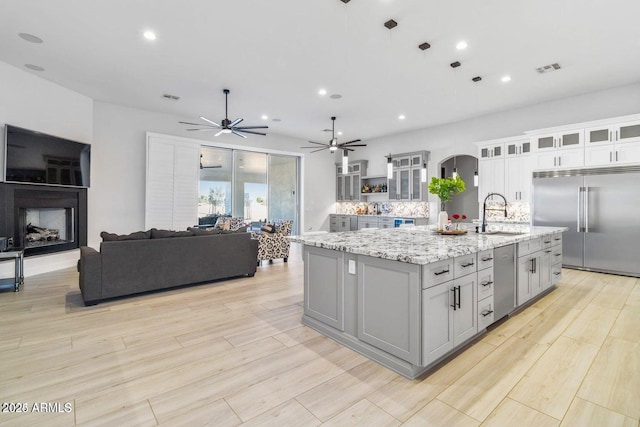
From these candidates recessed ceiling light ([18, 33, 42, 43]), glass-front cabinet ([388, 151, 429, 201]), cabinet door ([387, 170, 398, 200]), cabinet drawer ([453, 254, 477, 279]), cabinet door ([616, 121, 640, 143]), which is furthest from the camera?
cabinet door ([387, 170, 398, 200])

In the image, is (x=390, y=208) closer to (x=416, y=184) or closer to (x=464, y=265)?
(x=416, y=184)

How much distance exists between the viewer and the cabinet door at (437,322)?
2.12 meters

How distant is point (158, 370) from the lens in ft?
7.54

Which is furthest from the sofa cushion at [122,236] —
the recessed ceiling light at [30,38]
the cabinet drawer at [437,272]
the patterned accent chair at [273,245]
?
the cabinet drawer at [437,272]

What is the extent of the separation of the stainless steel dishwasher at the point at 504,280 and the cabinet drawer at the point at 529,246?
0.20 meters

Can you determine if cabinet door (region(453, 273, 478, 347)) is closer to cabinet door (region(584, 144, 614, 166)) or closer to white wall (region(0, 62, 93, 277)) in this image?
cabinet door (region(584, 144, 614, 166))

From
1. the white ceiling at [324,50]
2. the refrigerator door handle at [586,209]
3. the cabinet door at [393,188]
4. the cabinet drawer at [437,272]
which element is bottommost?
the cabinet drawer at [437,272]

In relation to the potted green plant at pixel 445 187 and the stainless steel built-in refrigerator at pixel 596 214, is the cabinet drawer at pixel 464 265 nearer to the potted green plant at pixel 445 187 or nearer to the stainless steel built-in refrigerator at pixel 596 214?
the potted green plant at pixel 445 187

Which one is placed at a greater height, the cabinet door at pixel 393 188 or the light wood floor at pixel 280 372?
the cabinet door at pixel 393 188

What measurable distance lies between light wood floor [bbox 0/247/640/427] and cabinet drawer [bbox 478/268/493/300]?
1.40 ft

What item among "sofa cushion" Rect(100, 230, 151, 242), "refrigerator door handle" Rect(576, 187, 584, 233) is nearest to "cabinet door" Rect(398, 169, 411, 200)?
"refrigerator door handle" Rect(576, 187, 584, 233)

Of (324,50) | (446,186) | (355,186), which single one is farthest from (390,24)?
(355,186)

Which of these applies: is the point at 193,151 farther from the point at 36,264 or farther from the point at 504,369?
the point at 504,369

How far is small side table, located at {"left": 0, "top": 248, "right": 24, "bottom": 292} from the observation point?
14.0 feet
